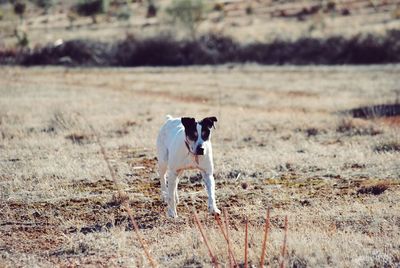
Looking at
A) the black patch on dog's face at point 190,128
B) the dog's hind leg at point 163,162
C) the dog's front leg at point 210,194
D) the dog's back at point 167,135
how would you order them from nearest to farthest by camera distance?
1. the black patch on dog's face at point 190,128
2. the dog's front leg at point 210,194
3. the dog's back at point 167,135
4. the dog's hind leg at point 163,162

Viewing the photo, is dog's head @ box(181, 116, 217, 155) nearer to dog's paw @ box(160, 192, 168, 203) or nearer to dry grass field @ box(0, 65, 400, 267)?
dry grass field @ box(0, 65, 400, 267)

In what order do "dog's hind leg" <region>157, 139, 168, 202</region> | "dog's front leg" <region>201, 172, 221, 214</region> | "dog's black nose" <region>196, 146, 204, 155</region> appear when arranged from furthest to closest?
"dog's hind leg" <region>157, 139, 168, 202</region>
"dog's front leg" <region>201, 172, 221, 214</region>
"dog's black nose" <region>196, 146, 204, 155</region>

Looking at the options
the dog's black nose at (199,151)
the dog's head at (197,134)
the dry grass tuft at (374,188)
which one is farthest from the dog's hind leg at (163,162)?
the dry grass tuft at (374,188)

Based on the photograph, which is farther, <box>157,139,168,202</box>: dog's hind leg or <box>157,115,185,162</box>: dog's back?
<box>157,139,168,202</box>: dog's hind leg

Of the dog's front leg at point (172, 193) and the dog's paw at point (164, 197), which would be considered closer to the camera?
the dog's front leg at point (172, 193)

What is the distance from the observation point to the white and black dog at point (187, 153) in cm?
951

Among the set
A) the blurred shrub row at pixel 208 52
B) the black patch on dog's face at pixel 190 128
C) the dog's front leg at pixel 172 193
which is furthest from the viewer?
the blurred shrub row at pixel 208 52

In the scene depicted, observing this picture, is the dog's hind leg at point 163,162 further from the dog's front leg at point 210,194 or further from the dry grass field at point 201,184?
the dog's front leg at point 210,194

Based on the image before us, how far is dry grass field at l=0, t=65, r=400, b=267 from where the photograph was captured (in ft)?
27.9

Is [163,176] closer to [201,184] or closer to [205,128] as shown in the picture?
[205,128]

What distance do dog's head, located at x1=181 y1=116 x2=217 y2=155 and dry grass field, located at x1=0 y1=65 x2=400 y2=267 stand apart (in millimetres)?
1004

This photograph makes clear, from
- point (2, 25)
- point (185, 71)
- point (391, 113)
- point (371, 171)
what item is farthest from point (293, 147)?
point (2, 25)

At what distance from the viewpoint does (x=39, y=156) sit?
1502cm

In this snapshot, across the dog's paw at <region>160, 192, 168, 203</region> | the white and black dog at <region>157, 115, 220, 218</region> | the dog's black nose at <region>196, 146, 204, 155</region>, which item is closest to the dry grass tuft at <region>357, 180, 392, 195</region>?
the white and black dog at <region>157, 115, 220, 218</region>
